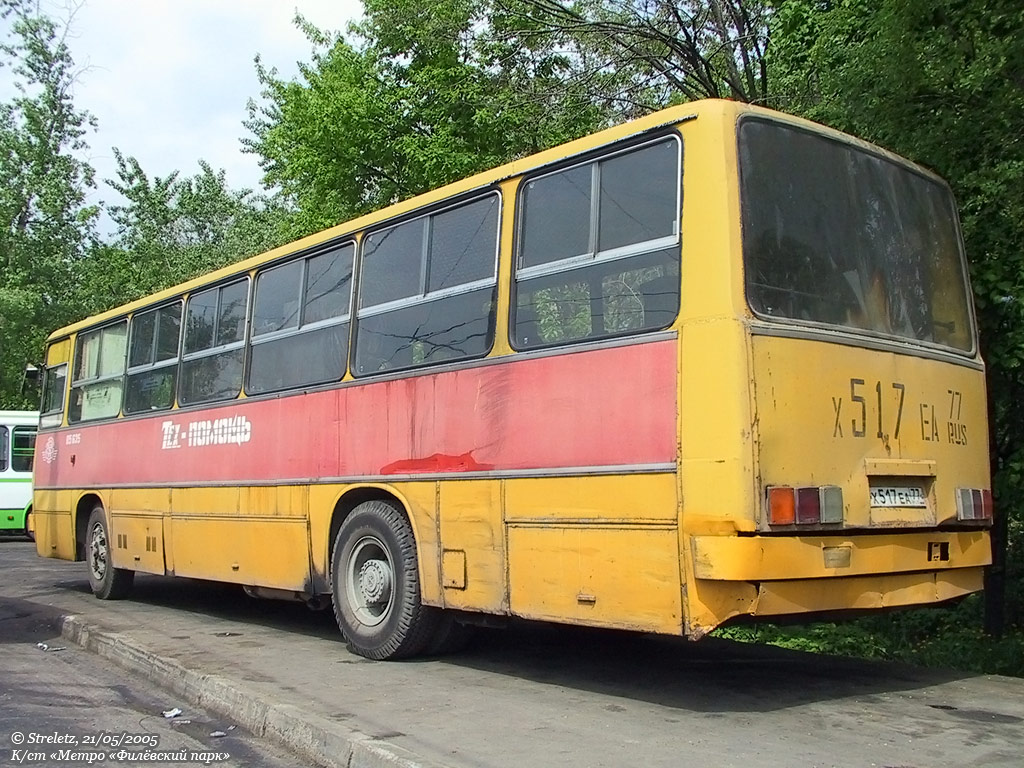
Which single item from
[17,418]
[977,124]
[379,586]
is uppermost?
[977,124]

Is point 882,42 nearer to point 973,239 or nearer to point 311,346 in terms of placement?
point 973,239

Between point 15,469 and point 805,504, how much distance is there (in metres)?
22.6

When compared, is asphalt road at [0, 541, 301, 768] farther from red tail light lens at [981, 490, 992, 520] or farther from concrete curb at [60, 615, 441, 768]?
red tail light lens at [981, 490, 992, 520]

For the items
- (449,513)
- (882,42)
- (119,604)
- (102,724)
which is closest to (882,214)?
(882,42)

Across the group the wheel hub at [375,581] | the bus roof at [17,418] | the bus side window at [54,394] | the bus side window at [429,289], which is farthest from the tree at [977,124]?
the bus roof at [17,418]

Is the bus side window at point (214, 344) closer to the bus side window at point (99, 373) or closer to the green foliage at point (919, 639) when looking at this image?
the bus side window at point (99, 373)

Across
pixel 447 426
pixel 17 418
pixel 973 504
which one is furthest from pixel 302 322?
pixel 17 418

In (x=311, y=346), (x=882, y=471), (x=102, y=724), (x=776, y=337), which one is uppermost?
(x=311, y=346)

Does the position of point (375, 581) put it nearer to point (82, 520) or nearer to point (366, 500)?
point (366, 500)

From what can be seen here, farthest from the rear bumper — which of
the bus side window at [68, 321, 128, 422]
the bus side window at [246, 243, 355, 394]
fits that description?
the bus side window at [68, 321, 128, 422]

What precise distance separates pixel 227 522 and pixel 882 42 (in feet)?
21.8

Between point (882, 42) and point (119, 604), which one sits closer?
point (882, 42)

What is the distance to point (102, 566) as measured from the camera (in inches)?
463

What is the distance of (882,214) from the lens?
6.25 m
